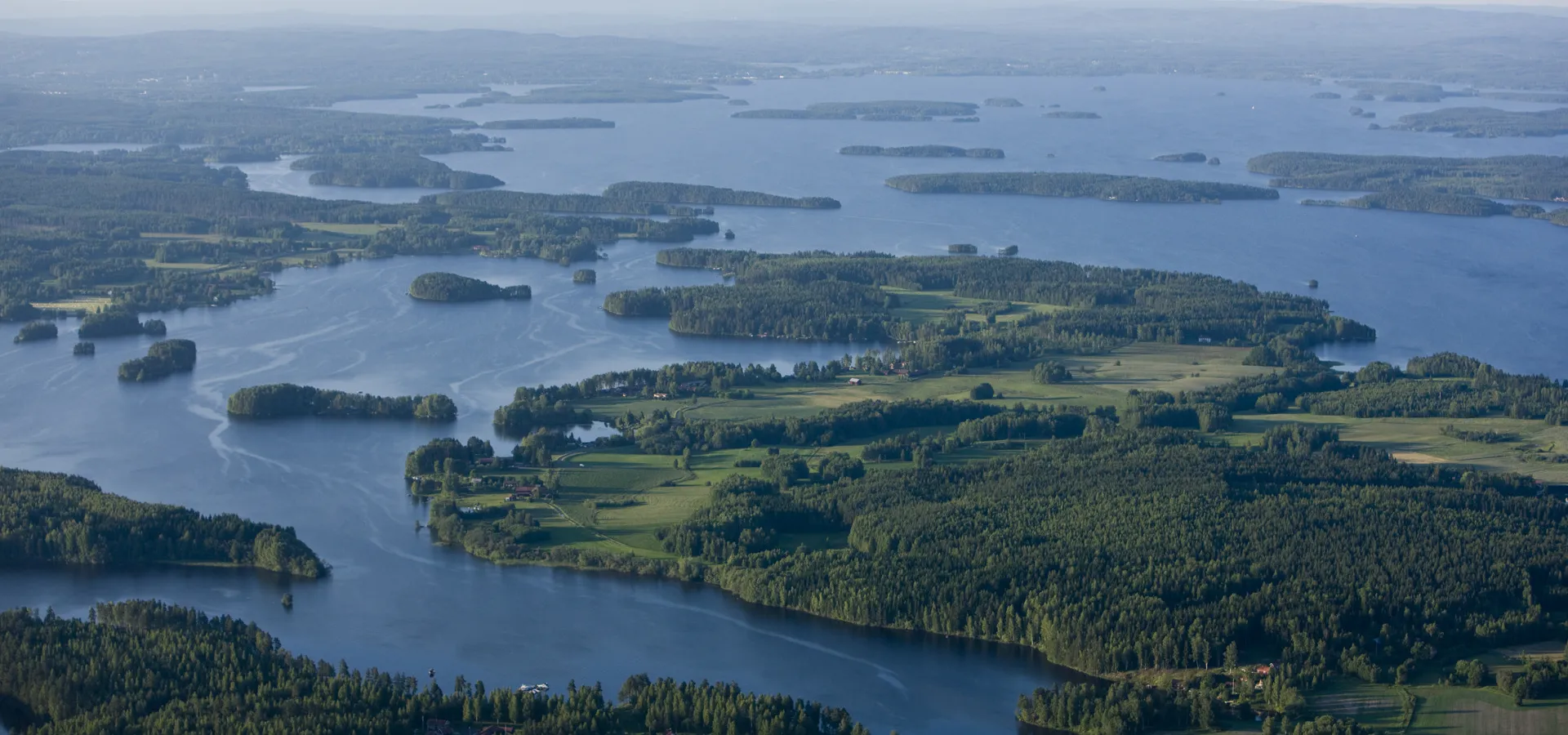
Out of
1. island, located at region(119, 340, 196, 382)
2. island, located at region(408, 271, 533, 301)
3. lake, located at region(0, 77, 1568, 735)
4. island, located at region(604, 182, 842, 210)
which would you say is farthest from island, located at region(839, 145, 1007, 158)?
island, located at region(119, 340, 196, 382)

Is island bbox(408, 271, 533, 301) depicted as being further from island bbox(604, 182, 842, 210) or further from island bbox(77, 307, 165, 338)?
island bbox(604, 182, 842, 210)

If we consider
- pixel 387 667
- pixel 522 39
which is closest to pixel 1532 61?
pixel 522 39

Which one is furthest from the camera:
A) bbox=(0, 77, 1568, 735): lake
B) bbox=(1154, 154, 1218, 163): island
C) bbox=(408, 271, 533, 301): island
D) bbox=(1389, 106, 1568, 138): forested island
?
bbox=(1389, 106, 1568, 138): forested island

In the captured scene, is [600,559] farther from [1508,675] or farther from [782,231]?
[782,231]

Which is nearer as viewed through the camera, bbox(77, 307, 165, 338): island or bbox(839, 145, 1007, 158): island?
bbox(77, 307, 165, 338): island

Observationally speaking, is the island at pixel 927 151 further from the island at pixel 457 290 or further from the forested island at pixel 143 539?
the forested island at pixel 143 539

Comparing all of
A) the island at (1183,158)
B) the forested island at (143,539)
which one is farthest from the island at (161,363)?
the island at (1183,158)

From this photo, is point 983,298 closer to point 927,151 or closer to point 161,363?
point 161,363
